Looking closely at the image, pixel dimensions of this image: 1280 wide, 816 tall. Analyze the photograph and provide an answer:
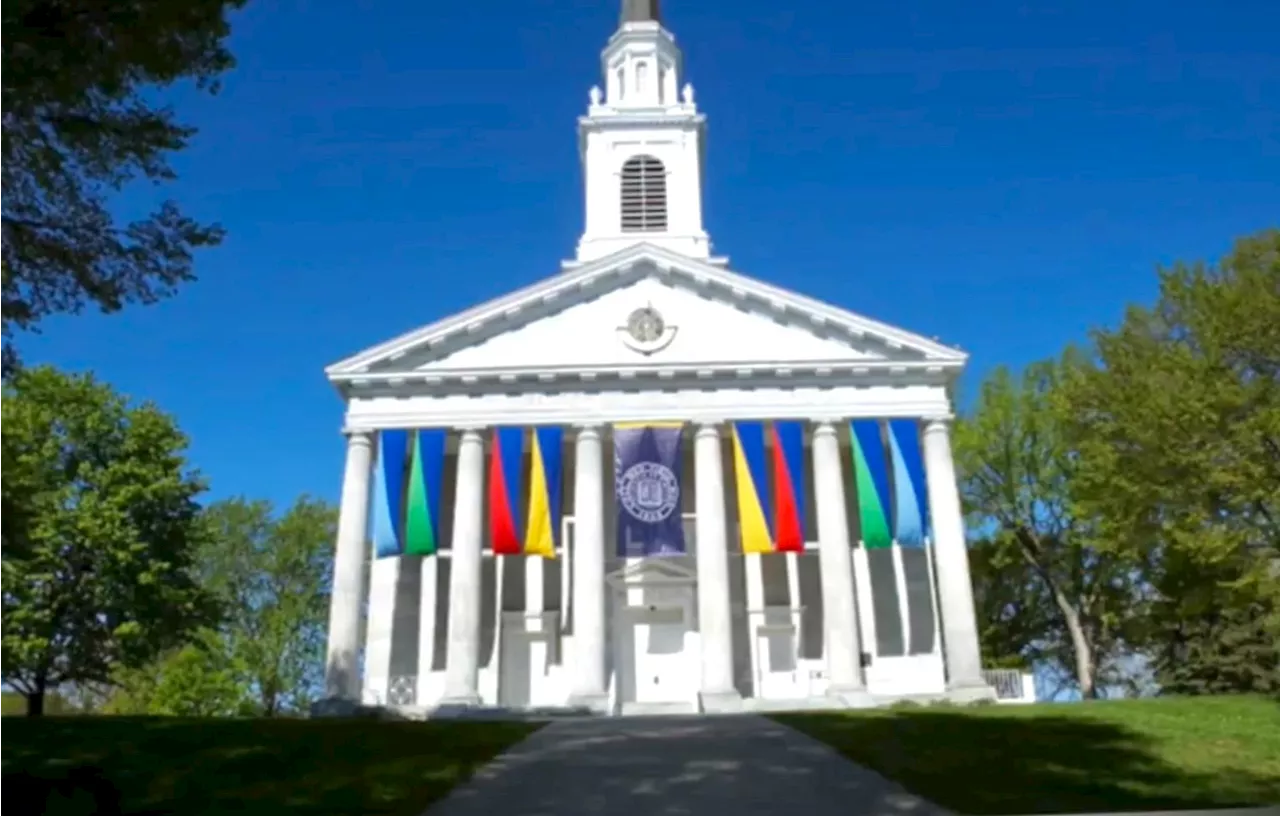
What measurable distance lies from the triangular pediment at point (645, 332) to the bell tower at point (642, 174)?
668cm

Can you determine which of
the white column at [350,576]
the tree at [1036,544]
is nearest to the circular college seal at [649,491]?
the white column at [350,576]

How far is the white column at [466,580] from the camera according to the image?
31578 mm

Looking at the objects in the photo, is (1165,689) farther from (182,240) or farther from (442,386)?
(182,240)

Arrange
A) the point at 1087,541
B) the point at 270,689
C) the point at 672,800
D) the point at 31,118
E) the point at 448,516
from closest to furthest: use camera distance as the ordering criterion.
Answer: the point at 31,118 → the point at 672,800 → the point at 448,516 → the point at 1087,541 → the point at 270,689

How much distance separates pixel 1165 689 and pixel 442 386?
80.6ft

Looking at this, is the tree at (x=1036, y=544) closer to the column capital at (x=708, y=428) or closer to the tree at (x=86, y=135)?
the column capital at (x=708, y=428)

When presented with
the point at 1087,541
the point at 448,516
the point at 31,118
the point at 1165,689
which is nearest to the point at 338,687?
the point at 448,516

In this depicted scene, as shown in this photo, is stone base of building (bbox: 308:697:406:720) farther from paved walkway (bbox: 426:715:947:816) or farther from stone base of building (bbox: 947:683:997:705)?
stone base of building (bbox: 947:683:997:705)

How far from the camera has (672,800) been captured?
1450 centimetres

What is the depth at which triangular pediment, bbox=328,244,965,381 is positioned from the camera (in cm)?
3444

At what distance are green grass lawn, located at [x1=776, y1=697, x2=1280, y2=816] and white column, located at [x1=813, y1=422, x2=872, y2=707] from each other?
21.6ft

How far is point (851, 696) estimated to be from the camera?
31.1 meters

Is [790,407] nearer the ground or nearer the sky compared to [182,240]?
nearer the sky

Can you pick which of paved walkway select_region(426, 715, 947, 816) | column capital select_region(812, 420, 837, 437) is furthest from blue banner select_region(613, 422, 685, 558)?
paved walkway select_region(426, 715, 947, 816)
